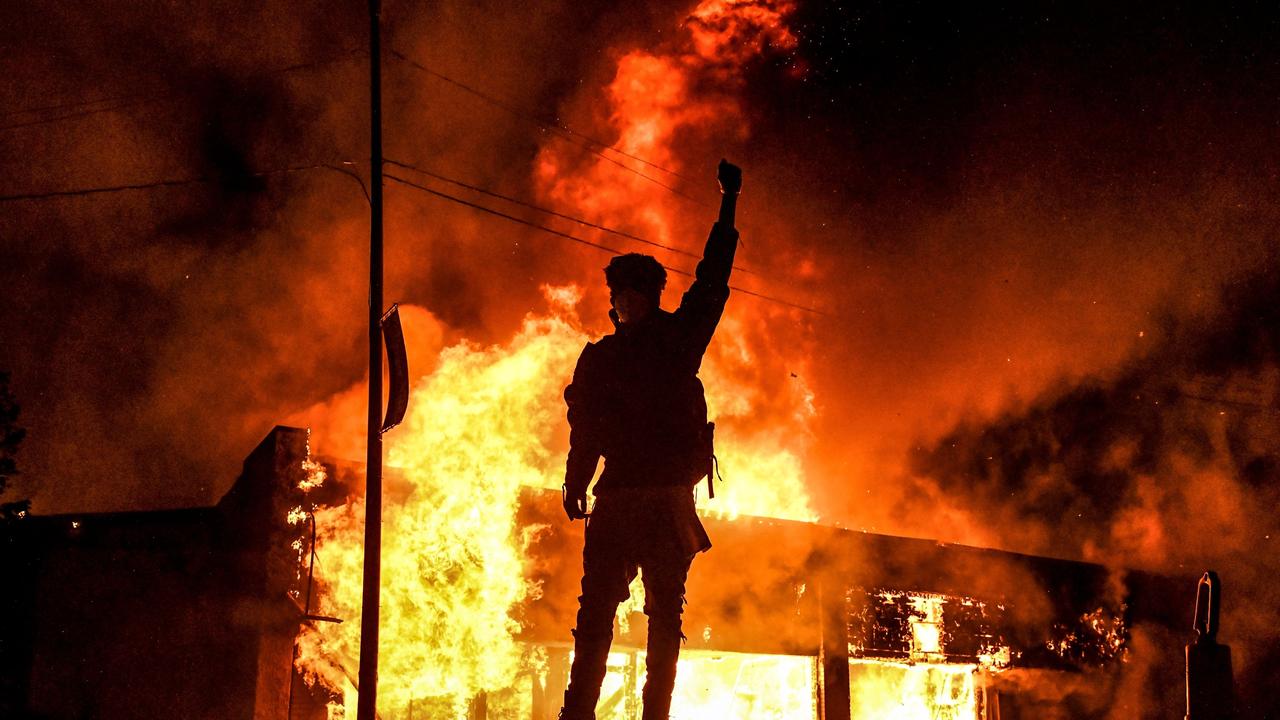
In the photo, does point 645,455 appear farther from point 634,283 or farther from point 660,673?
point 660,673

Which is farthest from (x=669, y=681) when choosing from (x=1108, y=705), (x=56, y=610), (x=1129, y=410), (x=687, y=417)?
(x=1129, y=410)

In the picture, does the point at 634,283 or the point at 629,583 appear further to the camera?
the point at 634,283

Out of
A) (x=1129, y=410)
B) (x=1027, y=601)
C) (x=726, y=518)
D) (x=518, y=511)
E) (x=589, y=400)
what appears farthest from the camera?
(x=1129, y=410)

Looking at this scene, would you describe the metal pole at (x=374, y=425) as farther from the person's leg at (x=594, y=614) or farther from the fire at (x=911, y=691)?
the fire at (x=911, y=691)

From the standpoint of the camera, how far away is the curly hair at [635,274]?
19.1 ft

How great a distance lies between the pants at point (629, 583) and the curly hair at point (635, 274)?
113 cm

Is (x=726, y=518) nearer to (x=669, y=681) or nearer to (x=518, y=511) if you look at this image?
(x=518, y=511)

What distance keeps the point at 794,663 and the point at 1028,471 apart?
1553cm

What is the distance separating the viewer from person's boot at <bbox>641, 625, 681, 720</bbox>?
5.37 meters

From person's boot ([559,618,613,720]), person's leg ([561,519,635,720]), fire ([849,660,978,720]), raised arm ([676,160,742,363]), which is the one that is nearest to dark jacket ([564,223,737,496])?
raised arm ([676,160,742,363])

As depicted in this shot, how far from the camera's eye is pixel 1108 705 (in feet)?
70.0

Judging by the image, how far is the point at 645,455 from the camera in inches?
223

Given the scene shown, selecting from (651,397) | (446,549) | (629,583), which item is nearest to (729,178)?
(651,397)

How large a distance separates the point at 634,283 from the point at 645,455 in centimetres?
95
